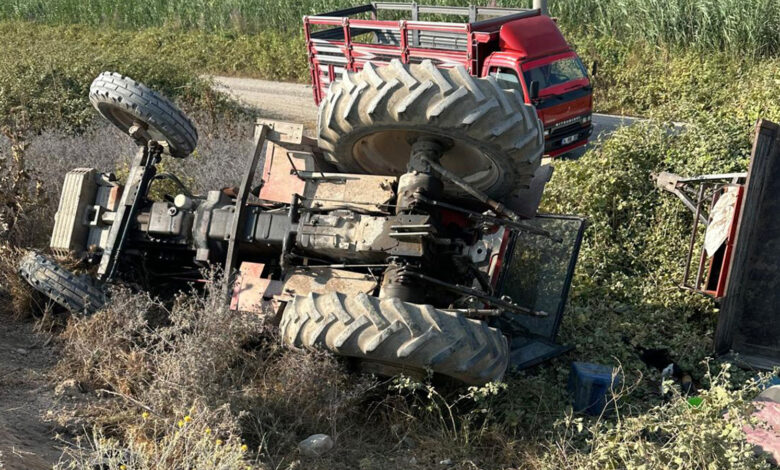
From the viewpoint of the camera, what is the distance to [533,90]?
1263cm

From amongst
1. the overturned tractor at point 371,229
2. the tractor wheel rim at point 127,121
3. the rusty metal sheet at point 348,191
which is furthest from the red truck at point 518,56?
the rusty metal sheet at point 348,191

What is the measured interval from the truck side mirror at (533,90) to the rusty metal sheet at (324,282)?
7379mm

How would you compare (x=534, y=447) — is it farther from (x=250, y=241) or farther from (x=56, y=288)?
(x=56, y=288)

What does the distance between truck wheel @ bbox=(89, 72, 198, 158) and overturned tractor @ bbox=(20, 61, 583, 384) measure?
0.05 ft

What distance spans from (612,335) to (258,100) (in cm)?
1240

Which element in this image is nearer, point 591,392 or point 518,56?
point 591,392

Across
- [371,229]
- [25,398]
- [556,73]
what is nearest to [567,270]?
[371,229]

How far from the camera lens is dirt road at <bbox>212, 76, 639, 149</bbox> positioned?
1568cm

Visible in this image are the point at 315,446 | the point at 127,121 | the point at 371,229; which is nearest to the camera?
the point at 315,446

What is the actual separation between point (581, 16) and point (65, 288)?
600 inches

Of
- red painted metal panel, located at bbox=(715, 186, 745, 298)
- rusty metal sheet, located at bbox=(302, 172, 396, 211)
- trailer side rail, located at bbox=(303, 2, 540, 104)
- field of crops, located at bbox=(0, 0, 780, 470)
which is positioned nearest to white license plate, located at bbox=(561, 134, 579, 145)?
trailer side rail, located at bbox=(303, 2, 540, 104)

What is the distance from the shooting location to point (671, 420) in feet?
16.1

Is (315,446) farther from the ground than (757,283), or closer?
closer

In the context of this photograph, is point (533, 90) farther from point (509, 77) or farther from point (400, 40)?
point (400, 40)
